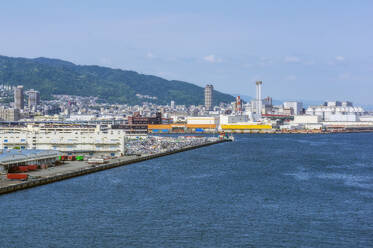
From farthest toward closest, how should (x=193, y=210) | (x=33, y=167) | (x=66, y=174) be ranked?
(x=33, y=167) → (x=66, y=174) → (x=193, y=210)

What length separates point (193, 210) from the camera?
24500 mm

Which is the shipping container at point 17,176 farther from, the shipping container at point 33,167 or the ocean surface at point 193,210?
the shipping container at point 33,167

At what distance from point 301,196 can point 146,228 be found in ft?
33.1

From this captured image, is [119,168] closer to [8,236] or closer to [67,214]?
[67,214]

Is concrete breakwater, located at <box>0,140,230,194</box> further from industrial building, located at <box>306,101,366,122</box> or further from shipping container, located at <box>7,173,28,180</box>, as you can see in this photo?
industrial building, located at <box>306,101,366,122</box>

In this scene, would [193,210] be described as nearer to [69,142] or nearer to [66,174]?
[66,174]

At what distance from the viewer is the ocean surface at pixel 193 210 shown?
19.6 m

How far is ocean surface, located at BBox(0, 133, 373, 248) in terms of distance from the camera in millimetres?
19578

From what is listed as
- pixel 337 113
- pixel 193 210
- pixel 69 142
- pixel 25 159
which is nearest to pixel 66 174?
pixel 25 159

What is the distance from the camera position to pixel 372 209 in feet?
81.3

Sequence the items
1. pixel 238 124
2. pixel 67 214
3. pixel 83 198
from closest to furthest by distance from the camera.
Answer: pixel 67 214
pixel 83 198
pixel 238 124

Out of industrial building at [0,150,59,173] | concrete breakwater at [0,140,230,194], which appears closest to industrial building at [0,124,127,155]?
concrete breakwater at [0,140,230,194]

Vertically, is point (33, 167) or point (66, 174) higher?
point (33, 167)

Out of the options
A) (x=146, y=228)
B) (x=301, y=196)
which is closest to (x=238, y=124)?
(x=301, y=196)
